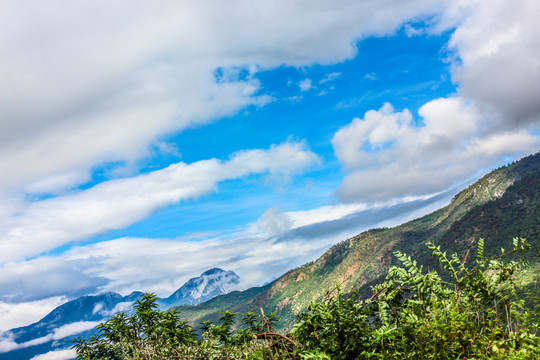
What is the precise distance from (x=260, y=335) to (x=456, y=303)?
232cm

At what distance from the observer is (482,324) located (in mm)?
3969

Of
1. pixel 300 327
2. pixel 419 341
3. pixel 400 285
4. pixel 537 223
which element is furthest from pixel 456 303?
pixel 537 223

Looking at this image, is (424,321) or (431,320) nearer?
(424,321)

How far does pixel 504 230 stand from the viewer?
188 metres

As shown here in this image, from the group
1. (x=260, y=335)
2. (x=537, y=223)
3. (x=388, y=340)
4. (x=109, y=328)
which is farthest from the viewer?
(x=537, y=223)

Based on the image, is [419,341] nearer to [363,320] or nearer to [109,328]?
[363,320]

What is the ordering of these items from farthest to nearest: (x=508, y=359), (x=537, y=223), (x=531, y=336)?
(x=537, y=223) → (x=531, y=336) → (x=508, y=359)

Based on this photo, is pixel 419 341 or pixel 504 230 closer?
pixel 419 341

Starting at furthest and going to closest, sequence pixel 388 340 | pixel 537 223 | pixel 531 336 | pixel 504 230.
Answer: pixel 504 230
pixel 537 223
pixel 388 340
pixel 531 336

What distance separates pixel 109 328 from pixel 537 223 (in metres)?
192

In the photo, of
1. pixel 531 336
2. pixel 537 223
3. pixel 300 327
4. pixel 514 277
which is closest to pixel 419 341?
pixel 531 336

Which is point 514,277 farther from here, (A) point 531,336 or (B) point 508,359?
(B) point 508,359

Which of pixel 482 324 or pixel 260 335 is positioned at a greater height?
pixel 260 335

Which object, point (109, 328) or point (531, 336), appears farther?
point (109, 328)
